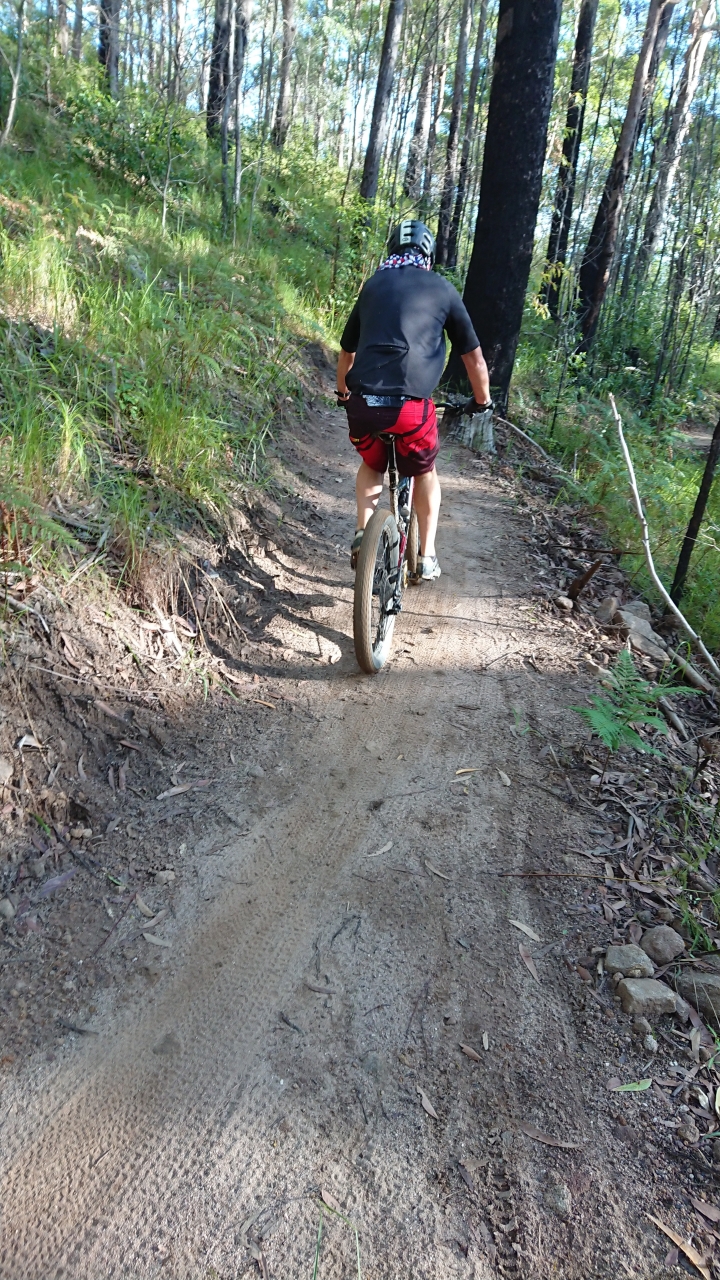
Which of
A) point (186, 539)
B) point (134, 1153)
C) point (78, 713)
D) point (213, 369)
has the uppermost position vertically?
point (213, 369)

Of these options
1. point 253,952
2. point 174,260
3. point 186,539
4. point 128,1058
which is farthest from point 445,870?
point 174,260

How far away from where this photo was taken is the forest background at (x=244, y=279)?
4.17 metres

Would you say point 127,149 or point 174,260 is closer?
point 174,260

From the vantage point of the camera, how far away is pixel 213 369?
18.5 ft

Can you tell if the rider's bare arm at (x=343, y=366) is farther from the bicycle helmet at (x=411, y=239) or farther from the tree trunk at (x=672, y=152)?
the tree trunk at (x=672, y=152)

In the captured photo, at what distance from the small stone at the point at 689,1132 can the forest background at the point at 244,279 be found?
3.12 meters

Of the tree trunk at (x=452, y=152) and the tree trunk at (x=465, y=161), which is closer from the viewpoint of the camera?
the tree trunk at (x=452, y=152)

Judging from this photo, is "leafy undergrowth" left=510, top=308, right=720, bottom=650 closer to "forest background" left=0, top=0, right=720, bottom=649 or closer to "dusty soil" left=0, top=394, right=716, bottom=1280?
"forest background" left=0, top=0, right=720, bottom=649

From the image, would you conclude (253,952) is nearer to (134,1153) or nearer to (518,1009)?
(134,1153)

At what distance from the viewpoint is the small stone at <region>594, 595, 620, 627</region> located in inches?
203

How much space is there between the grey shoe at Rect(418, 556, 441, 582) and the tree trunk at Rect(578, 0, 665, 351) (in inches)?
389

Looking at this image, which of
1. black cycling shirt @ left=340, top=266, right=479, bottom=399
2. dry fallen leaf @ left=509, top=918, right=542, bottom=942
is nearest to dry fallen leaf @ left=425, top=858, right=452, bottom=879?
dry fallen leaf @ left=509, top=918, right=542, bottom=942

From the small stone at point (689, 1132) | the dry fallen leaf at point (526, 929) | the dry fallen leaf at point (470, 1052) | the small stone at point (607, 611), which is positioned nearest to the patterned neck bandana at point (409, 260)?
the small stone at point (607, 611)

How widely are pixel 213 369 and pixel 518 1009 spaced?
488cm
